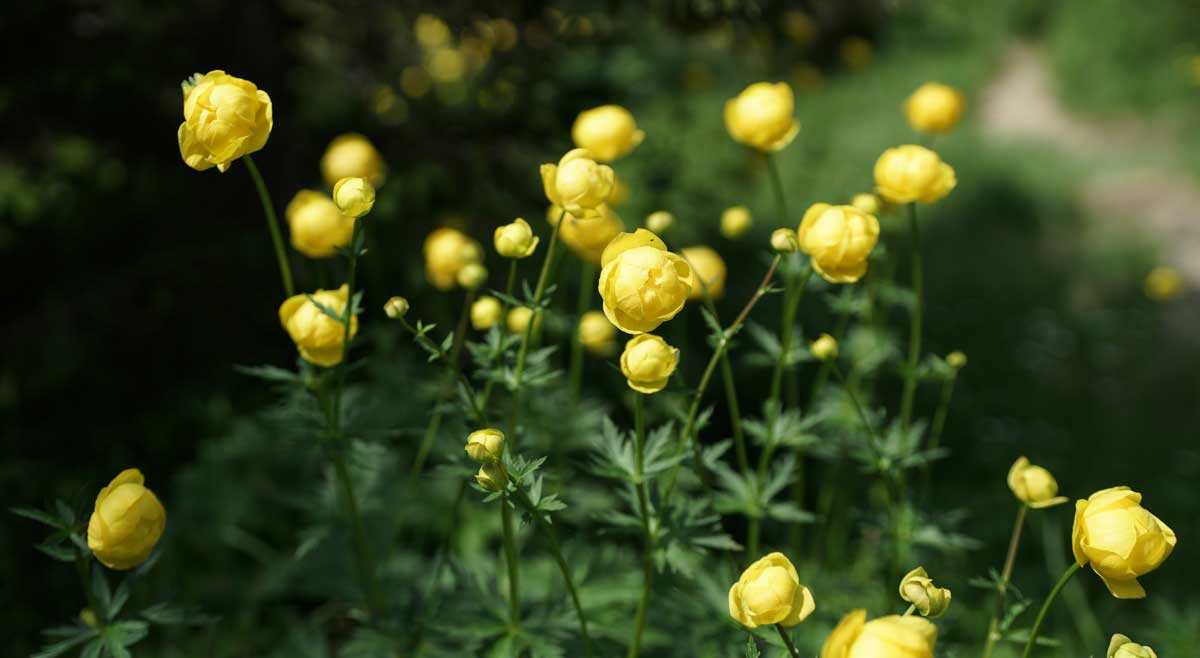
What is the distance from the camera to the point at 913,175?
125 cm

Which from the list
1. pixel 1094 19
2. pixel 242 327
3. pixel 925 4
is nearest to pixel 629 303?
pixel 242 327

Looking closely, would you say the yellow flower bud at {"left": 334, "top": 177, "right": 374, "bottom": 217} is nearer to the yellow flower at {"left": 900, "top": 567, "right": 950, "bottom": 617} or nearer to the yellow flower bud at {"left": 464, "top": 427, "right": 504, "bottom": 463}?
the yellow flower bud at {"left": 464, "top": 427, "right": 504, "bottom": 463}

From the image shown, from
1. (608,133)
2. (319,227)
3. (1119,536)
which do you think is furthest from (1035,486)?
(319,227)

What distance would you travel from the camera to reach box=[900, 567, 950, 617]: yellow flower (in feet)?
2.95

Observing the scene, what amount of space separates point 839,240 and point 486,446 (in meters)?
0.51

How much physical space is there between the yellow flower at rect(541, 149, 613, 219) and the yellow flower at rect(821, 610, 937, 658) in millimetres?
558

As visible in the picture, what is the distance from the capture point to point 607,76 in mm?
2477

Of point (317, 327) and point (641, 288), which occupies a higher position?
point (641, 288)

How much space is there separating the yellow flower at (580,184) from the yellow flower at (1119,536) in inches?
24.5

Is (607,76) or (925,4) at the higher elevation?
(607,76)

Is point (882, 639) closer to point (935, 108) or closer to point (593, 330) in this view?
point (593, 330)

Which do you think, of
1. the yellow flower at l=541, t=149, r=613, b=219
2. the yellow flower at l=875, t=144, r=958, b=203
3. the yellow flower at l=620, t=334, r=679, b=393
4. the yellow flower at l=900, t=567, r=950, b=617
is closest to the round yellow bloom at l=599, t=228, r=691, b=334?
the yellow flower at l=620, t=334, r=679, b=393

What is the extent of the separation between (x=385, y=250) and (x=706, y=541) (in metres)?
1.71

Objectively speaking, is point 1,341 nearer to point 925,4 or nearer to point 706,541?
point 706,541
